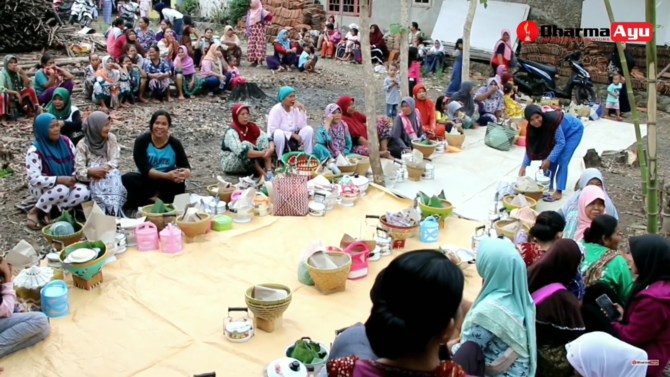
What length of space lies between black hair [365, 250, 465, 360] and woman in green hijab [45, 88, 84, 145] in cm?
496

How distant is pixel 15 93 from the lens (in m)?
7.27

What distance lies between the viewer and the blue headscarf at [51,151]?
453 centimetres

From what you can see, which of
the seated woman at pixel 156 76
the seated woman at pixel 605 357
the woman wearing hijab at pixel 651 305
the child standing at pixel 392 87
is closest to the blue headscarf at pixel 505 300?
the seated woman at pixel 605 357

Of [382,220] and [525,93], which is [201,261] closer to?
[382,220]

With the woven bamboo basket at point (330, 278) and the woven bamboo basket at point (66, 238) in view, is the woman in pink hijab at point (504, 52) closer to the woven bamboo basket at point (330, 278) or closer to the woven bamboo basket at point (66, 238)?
the woven bamboo basket at point (330, 278)

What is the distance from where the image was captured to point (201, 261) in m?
4.13

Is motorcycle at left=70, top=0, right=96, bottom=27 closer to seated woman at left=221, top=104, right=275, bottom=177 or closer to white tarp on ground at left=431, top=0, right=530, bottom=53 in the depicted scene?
white tarp on ground at left=431, top=0, right=530, bottom=53

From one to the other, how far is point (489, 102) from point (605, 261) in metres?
5.45

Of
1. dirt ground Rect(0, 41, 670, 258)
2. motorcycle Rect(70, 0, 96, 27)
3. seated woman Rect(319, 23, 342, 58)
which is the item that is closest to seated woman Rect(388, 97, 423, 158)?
dirt ground Rect(0, 41, 670, 258)

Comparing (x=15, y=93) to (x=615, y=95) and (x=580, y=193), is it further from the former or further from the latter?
(x=615, y=95)

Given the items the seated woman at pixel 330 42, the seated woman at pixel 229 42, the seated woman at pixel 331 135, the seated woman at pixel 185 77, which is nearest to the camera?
the seated woman at pixel 331 135

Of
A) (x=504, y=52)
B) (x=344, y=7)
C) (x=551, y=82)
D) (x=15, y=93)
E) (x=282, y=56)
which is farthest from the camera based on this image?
(x=344, y=7)

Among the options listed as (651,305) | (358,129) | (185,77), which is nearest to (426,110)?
(358,129)

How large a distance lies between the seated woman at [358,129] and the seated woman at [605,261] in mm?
3109
